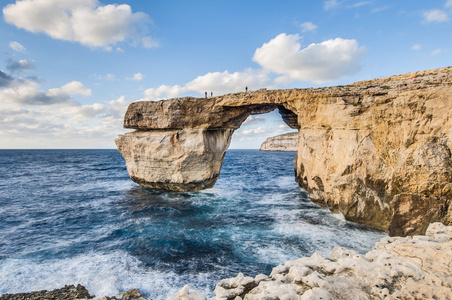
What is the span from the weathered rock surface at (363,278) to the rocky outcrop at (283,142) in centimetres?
13059

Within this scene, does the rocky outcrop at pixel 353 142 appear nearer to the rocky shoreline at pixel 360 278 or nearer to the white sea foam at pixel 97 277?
the rocky shoreline at pixel 360 278

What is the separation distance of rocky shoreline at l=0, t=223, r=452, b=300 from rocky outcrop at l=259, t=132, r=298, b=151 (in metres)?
131

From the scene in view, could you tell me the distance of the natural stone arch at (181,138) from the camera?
2047 cm

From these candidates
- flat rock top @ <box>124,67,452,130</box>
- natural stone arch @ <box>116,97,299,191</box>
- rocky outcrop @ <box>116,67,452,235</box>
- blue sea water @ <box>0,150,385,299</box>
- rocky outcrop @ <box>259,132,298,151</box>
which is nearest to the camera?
blue sea water @ <box>0,150,385,299</box>

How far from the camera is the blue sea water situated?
8906 millimetres

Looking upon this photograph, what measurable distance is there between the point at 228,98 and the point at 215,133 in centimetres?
413

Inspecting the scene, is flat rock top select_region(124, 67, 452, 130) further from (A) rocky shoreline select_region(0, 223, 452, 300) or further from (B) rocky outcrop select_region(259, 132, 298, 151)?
(B) rocky outcrop select_region(259, 132, 298, 151)

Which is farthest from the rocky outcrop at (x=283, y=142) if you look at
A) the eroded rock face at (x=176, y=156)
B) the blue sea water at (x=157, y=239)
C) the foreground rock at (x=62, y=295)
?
the foreground rock at (x=62, y=295)

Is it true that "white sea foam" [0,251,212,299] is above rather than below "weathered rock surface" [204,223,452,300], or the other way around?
below

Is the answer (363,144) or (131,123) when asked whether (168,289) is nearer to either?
(363,144)

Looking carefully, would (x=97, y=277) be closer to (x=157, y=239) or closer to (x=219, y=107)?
(x=157, y=239)

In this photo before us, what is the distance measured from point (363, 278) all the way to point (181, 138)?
1750cm

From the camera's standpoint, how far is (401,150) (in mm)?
11547

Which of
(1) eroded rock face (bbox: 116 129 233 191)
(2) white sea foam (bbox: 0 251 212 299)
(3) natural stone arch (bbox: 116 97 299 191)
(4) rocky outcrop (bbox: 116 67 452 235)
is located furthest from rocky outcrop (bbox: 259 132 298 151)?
(2) white sea foam (bbox: 0 251 212 299)
